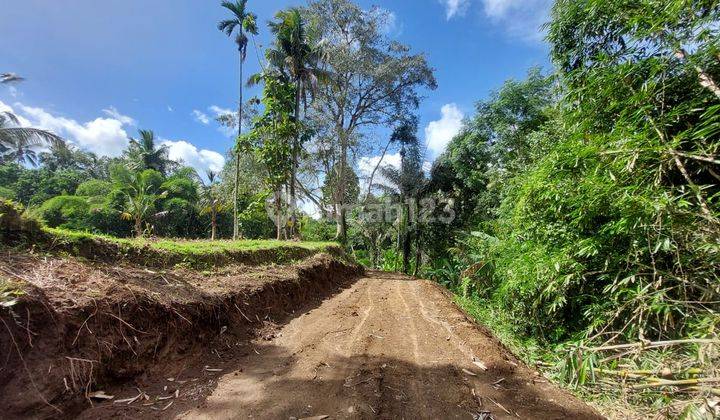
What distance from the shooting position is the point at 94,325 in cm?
298

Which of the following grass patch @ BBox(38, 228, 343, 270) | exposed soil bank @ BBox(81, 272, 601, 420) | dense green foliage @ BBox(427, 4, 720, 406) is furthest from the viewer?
grass patch @ BBox(38, 228, 343, 270)

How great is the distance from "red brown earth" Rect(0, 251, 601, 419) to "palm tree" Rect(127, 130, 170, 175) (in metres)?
32.3

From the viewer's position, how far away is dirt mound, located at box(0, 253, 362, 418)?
2.44m

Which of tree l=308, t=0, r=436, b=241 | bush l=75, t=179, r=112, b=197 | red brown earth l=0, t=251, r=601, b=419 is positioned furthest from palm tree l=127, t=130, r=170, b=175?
red brown earth l=0, t=251, r=601, b=419

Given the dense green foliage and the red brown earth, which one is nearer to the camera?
the red brown earth

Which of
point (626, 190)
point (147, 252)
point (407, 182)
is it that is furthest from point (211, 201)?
point (626, 190)

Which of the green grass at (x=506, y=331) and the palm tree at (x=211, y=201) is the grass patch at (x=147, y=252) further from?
the palm tree at (x=211, y=201)

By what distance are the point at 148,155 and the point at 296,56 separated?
24661mm

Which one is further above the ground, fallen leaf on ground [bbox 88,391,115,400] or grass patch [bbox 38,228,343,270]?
grass patch [bbox 38,228,343,270]

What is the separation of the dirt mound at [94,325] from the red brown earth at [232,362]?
0.01 m

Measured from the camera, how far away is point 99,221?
22.6 metres

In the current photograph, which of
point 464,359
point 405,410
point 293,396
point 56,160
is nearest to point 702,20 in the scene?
point 464,359

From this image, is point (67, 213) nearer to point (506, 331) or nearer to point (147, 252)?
point (147, 252)

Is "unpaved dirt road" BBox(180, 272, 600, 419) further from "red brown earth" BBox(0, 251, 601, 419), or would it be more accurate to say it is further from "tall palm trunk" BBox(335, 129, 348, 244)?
"tall palm trunk" BBox(335, 129, 348, 244)
